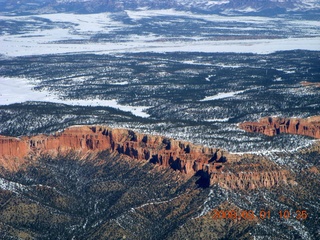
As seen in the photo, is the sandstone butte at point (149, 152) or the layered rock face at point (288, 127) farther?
the layered rock face at point (288, 127)

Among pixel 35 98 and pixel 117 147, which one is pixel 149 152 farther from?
pixel 35 98

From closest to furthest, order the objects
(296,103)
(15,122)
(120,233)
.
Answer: (120,233), (15,122), (296,103)

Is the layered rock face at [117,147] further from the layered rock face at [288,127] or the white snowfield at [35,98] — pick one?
the white snowfield at [35,98]

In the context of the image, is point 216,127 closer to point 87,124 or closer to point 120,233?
point 87,124

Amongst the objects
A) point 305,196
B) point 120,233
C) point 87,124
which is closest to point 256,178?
point 305,196
